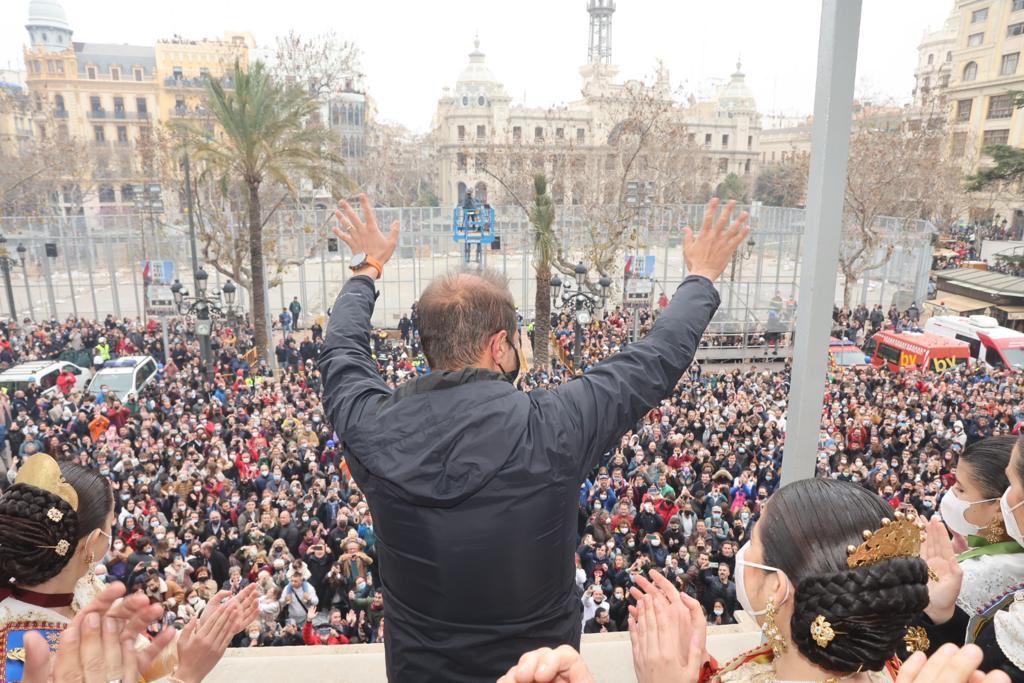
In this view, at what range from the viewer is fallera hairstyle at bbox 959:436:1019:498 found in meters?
2.23

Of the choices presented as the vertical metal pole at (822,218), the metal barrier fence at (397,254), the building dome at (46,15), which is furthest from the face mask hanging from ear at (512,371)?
the building dome at (46,15)

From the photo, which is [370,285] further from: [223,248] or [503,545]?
[223,248]

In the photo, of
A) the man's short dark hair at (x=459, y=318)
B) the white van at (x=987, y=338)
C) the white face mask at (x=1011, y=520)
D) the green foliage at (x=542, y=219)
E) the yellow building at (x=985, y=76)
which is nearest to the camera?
the man's short dark hair at (x=459, y=318)

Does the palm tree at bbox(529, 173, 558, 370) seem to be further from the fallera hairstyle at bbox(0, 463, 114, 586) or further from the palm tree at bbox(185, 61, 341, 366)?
the fallera hairstyle at bbox(0, 463, 114, 586)

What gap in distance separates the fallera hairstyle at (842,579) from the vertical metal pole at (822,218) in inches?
41.2

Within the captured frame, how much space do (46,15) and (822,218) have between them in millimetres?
68194

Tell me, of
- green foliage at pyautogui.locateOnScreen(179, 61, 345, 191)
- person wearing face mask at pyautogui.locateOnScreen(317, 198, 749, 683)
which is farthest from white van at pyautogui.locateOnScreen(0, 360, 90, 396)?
person wearing face mask at pyautogui.locateOnScreen(317, 198, 749, 683)

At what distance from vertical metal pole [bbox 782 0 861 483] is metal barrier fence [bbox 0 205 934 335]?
19.3m

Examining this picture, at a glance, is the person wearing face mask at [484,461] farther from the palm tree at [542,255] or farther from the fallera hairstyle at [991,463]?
the palm tree at [542,255]

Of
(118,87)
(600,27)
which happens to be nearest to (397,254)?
(118,87)

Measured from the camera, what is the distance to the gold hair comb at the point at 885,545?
3.92 feet

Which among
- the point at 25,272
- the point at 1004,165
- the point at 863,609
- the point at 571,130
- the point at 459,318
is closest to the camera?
the point at 863,609

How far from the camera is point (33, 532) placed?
1640mm

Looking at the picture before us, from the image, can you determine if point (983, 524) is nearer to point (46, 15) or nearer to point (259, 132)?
point (259, 132)
